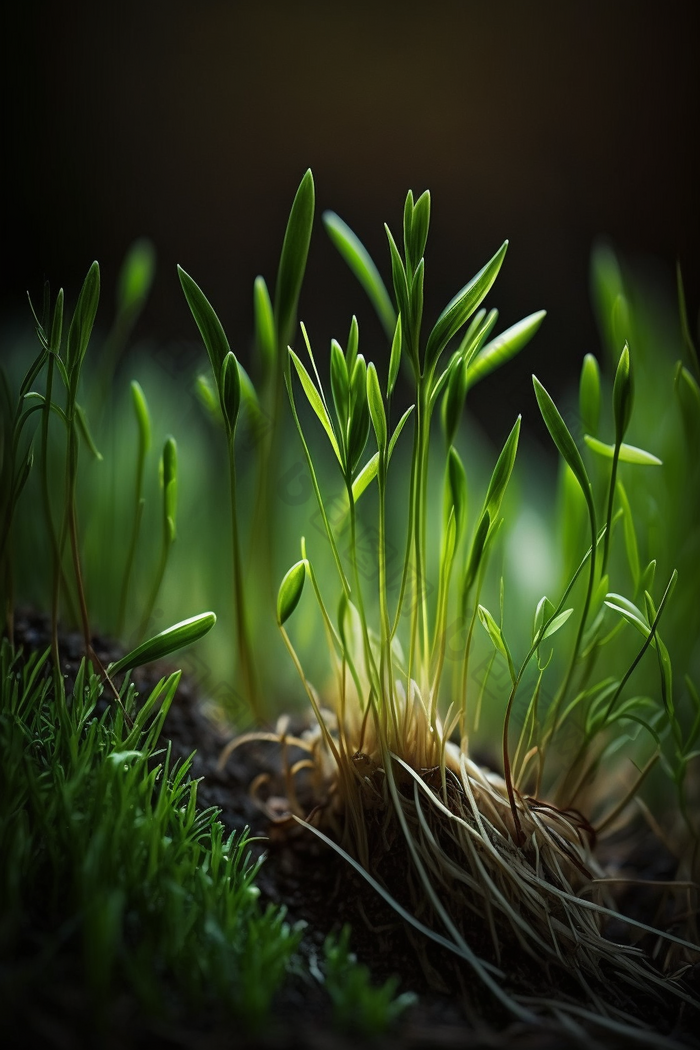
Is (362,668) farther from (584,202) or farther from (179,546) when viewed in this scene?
(584,202)

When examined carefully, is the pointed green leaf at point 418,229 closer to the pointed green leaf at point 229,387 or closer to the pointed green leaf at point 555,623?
the pointed green leaf at point 229,387

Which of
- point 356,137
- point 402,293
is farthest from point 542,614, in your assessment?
point 356,137

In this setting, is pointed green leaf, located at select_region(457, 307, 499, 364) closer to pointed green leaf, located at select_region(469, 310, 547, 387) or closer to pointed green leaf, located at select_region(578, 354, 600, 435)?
pointed green leaf, located at select_region(469, 310, 547, 387)

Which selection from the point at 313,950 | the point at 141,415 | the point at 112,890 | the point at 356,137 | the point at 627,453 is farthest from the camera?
the point at 356,137

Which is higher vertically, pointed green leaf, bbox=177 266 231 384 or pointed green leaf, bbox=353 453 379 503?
pointed green leaf, bbox=177 266 231 384

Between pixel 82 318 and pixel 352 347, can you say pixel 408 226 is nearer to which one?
pixel 352 347

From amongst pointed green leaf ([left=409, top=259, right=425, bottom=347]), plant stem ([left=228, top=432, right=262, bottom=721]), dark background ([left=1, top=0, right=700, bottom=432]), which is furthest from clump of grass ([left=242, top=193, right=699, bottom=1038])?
dark background ([left=1, top=0, right=700, bottom=432])

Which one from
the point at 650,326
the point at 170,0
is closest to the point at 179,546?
the point at 650,326
